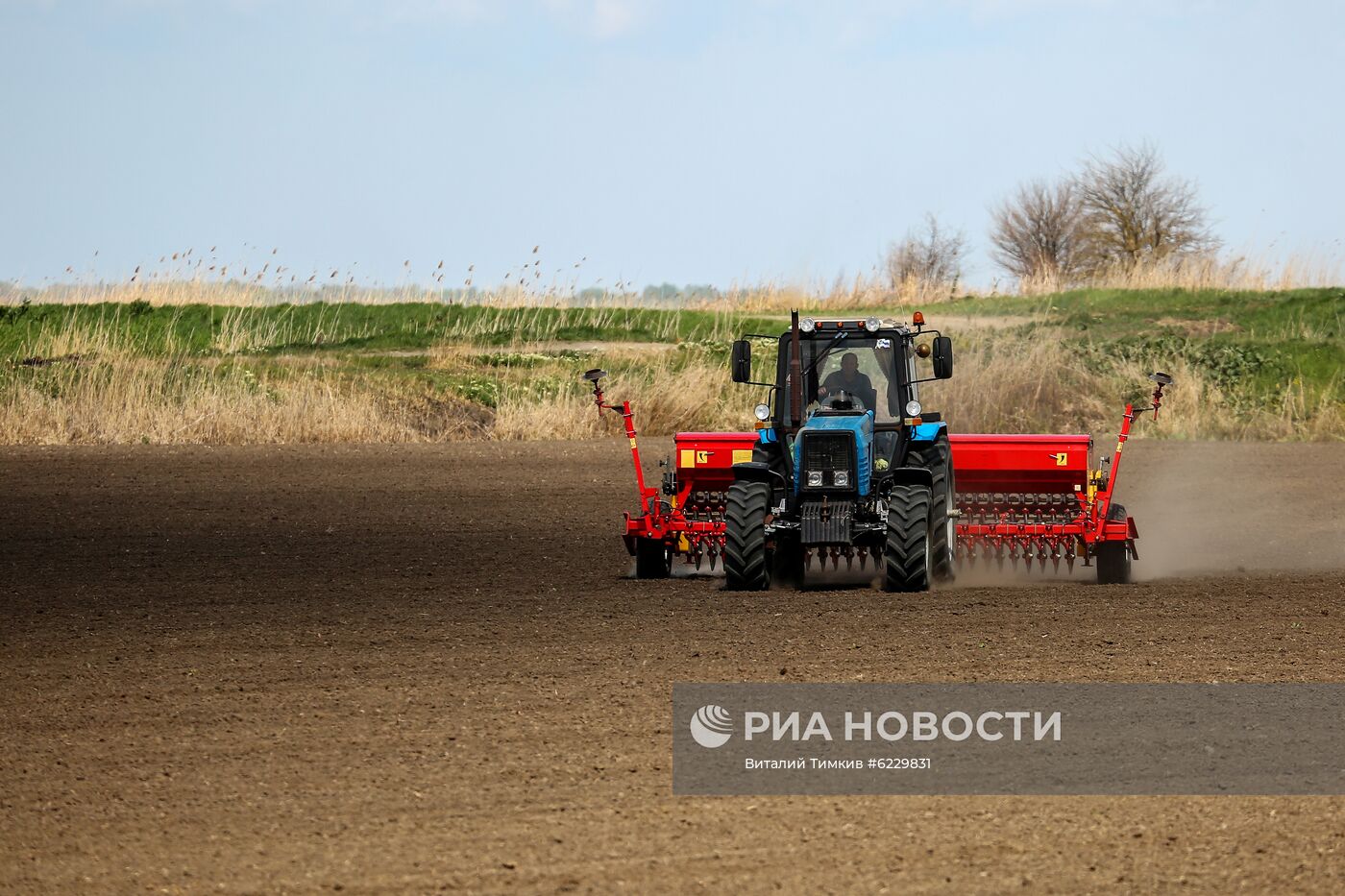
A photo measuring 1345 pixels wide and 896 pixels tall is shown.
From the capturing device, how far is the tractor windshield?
13016 millimetres

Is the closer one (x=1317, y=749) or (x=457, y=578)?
(x=1317, y=749)

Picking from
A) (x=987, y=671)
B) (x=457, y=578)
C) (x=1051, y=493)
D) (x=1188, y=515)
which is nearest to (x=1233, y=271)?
(x=1188, y=515)

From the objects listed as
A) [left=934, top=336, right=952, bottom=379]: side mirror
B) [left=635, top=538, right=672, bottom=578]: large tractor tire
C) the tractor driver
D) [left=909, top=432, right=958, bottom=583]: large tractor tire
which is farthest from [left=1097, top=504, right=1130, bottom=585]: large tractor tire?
[left=635, top=538, right=672, bottom=578]: large tractor tire

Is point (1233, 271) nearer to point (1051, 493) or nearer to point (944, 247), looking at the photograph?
point (944, 247)

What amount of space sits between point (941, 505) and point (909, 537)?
48 centimetres

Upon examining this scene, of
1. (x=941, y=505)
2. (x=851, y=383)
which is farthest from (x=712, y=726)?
(x=851, y=383)

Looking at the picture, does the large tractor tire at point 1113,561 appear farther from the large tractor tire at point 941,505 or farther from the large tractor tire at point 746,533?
the large tractor tire at point 746,533

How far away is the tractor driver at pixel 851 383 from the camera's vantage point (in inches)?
512

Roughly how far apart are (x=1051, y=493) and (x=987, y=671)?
539cm

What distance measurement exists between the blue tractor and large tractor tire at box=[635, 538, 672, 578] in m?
1.12

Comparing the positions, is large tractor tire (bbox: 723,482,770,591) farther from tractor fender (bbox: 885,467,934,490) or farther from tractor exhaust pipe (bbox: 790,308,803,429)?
tractor fender (bbox: 885,467,934,490)

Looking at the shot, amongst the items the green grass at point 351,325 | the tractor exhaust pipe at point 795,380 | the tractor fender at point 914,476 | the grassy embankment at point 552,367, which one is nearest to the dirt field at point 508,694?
the tractor fender at point 914,476

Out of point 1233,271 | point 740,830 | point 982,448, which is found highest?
point 1233,271

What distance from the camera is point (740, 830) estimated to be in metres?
6.03
